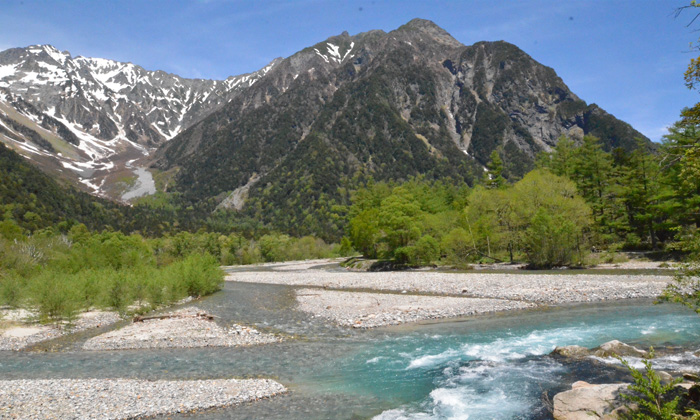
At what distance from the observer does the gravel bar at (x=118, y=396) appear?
1153 centimetres

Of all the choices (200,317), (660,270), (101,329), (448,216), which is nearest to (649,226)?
(660,270)

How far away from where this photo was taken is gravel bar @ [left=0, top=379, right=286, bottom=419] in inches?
454

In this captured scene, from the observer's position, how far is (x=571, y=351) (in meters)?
16.0

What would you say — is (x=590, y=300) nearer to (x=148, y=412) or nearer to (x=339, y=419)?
Answer: (x=339, y=419)

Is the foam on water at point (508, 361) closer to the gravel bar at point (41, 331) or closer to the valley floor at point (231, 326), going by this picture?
the valley floor at point (231, 326)

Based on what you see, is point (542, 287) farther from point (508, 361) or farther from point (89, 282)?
point (89, 282)

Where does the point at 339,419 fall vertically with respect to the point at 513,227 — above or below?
below

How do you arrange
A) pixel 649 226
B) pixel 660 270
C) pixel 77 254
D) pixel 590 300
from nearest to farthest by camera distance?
pixel 590 300 → pixel 660 270 → pixel 77 254 → pixel 649 226

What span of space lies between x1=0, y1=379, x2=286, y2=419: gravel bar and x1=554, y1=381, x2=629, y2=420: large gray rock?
813 cm

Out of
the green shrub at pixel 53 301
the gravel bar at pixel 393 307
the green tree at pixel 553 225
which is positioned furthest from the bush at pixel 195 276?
the green tree at pixel 553 225

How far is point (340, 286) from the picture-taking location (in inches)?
1841

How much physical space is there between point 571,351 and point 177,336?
1829 centimetres

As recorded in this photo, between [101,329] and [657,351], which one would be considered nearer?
[657,351]

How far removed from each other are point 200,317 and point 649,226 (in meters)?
56.5
